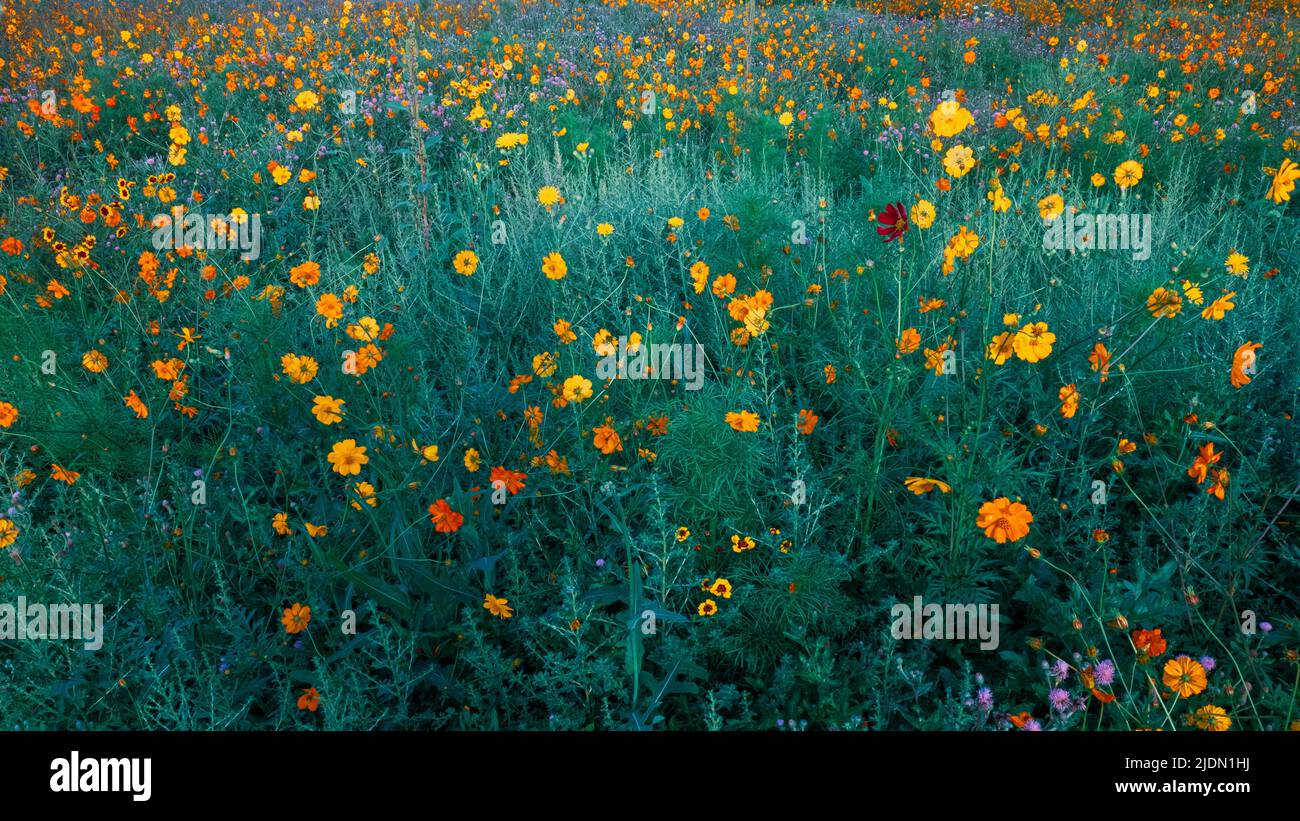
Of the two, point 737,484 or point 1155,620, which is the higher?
point 737,484

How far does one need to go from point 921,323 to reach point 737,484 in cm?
103

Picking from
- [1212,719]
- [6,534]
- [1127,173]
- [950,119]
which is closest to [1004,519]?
[1212,719]

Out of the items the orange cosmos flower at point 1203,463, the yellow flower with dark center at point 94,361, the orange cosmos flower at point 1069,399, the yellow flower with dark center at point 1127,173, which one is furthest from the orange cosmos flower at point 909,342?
the yellow flower with dark center at point 94,361

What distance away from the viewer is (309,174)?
125 inches

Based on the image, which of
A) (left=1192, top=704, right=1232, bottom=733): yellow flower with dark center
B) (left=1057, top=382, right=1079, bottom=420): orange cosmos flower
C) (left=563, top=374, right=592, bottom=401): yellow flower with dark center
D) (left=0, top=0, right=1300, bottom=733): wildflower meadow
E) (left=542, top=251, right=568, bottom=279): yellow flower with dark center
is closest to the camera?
(left=1192, top=704, right=1232, bottom=733): yellow flower with dark center

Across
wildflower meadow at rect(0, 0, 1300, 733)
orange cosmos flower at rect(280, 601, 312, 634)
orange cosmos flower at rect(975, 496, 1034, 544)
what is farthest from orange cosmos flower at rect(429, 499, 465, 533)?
orange cosmos flower at rect(975, 496, 1034, 544)

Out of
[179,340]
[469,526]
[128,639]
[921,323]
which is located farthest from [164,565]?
[921,323]

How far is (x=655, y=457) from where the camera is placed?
7.07 feet

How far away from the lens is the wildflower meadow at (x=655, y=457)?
1.75 metres

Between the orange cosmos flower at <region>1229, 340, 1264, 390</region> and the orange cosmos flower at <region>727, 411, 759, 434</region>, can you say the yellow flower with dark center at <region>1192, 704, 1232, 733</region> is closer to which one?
the orange cosmos flower at <region>1229, 340, 1264, 390</region>

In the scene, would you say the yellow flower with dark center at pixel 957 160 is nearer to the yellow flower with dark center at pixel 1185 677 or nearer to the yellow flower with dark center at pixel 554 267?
the yellow flower with dark center at pixel 554 267

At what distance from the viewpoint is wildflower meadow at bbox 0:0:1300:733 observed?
175 centimetres

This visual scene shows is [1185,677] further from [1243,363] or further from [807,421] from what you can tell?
[807,421]

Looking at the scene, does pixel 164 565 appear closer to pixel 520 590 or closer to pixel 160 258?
pixel 520 590
